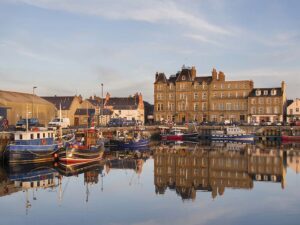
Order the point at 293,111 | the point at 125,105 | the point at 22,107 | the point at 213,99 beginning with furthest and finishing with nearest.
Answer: the point at 125,105 < the point at 213,99 < the point at 293,111 < the point at 22,107

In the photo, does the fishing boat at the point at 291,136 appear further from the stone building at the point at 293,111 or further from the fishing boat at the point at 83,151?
the fishing boat at the point at 83,151

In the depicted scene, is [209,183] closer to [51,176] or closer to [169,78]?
[51,176]

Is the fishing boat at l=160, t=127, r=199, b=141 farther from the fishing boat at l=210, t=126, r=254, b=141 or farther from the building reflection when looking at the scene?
the building reflection

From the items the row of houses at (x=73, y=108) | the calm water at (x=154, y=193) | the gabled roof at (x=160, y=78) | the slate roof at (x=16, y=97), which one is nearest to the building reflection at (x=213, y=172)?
the calm water at (x=154, y=193)

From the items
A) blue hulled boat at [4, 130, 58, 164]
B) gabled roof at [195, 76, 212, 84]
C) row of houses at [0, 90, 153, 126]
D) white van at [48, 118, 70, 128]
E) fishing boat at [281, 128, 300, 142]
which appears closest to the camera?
blue hulled boat at [4, 130, 58, 164]

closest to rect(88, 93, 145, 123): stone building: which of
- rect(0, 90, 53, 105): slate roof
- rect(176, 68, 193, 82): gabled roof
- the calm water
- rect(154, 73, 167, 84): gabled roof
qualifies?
rect(154, 73, 167, 84): gabled roof

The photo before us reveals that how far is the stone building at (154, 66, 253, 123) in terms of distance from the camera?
96000mm

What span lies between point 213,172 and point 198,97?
65670 millimetres

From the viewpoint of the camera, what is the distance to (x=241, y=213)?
21.8m

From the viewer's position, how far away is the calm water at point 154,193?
2117 cm

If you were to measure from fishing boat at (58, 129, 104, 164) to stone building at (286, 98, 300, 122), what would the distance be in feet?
193

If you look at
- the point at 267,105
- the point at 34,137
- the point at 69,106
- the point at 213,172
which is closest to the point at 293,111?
the point at 267,105

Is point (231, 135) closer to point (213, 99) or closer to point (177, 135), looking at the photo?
point (177, 135)

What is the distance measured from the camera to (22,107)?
6562cm
